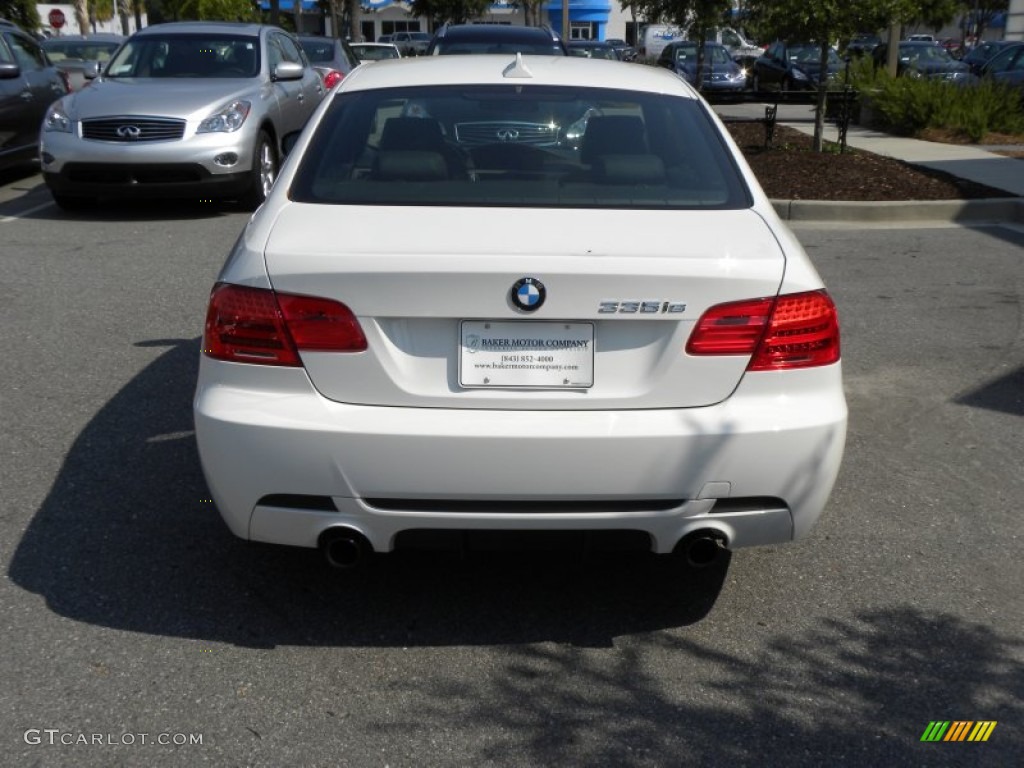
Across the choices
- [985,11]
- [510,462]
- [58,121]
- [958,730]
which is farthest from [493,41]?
[985,11]

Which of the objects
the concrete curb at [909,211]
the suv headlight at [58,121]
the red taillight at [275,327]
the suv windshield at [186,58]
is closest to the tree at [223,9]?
the suv windshield at [186,58]

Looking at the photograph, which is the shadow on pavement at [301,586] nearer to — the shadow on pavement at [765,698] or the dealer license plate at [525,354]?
the shadow on pavement at [765,698]

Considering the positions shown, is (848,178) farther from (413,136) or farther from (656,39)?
(656,39)

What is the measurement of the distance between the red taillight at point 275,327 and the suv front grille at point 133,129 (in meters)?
8.20

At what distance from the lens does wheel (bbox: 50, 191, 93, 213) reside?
11875 mm

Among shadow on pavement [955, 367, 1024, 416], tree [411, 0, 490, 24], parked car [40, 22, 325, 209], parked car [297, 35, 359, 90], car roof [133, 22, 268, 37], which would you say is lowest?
tree [411, 0, 490, 24]

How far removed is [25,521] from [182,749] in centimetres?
177

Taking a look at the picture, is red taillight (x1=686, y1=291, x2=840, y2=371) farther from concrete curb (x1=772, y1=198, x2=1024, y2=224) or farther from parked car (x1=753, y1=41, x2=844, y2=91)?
parked car (x1=753, y1=41, x2=844, y2=91)

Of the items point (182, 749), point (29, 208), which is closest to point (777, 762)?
point (182, 749)

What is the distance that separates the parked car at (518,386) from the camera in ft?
11.3

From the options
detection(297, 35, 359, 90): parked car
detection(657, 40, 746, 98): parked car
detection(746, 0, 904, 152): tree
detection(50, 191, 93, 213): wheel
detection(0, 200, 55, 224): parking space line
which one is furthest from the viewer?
detection(657, 40, 746, 98): parked car

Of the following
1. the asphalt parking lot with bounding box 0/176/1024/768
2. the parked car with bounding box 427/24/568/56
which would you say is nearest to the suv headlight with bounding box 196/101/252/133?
the parked car with bounding box 427/24/568/56

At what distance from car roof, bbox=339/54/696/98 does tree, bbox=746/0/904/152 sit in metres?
9.20

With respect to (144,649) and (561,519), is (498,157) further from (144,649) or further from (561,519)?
(144,649)
